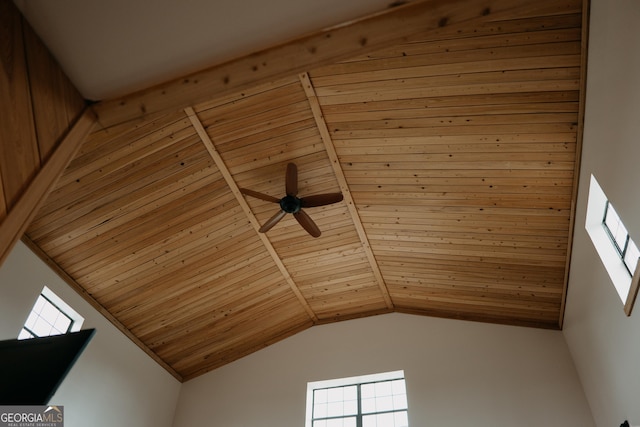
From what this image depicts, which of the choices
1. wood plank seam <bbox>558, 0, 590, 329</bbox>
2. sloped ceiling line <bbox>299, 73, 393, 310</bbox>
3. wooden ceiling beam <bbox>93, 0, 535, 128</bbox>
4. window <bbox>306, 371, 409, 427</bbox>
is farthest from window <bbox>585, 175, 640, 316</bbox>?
window <bbox>306, 371, 409, 427</bbox>

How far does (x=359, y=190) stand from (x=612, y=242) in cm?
259

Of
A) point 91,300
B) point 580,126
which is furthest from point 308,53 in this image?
point 91,300

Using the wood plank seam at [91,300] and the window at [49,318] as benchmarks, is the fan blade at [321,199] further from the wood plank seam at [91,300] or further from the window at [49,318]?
the window at [49,318]

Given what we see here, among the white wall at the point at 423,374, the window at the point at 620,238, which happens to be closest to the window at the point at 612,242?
the window at the point at 620,238

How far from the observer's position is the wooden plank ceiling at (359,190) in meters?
4.46

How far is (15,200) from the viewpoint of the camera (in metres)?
2.11

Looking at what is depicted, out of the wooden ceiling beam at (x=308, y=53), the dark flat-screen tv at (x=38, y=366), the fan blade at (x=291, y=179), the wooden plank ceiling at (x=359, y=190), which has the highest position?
the wooden plank ceiling at (x=359, y=190)

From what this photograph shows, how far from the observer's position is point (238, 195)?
18.8ft

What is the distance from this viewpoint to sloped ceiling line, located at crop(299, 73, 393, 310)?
4.83 m

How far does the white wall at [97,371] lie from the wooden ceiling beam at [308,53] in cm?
334

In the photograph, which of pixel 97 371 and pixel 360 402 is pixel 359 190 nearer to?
pixel 360 402

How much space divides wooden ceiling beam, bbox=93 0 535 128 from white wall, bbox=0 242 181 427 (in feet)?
11.0

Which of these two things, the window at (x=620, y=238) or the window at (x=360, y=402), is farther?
the window at (x=360, y=402)

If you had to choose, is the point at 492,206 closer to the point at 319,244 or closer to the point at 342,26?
the point at 319,244
